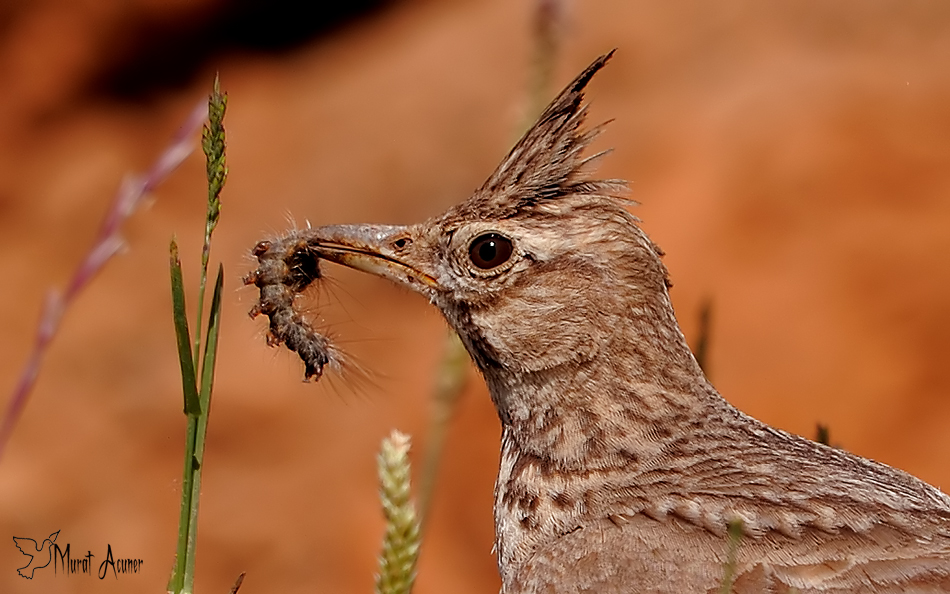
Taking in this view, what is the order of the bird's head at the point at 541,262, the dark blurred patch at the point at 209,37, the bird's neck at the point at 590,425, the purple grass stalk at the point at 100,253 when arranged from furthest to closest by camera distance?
the dark blurred patch at the point at 209,37
the bird's head at the point at 541,262
the bird's neck at the point at 590,425
the purple grass stalk at the point at 100,253

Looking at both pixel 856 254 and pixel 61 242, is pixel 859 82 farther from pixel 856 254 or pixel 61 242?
pixel 61 242

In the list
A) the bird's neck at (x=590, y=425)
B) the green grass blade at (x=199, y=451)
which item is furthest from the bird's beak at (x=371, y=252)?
the green grass blade at (x=199, y=451)

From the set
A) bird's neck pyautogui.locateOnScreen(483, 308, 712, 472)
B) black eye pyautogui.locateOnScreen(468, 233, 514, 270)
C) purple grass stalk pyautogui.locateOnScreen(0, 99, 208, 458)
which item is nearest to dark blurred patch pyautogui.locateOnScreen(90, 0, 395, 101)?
black eye pyautogui.locateOnScreen(468, 233, 514, 270)

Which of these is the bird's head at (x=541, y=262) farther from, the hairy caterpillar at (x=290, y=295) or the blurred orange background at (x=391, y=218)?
the blurred orange background at (x=391, y=218)

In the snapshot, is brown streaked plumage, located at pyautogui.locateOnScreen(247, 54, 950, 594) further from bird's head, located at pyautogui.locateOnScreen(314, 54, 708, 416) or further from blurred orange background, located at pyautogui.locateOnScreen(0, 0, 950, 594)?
blurred orange background, located at pyautogui.locateOnScreen(0, 0, 950, 594)

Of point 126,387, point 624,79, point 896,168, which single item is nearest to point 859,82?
point 896,168

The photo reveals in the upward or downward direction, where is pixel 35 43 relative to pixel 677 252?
upward

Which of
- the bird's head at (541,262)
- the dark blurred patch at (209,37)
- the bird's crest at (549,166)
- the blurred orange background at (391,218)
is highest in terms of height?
the dark blurred patch at (209,37)
